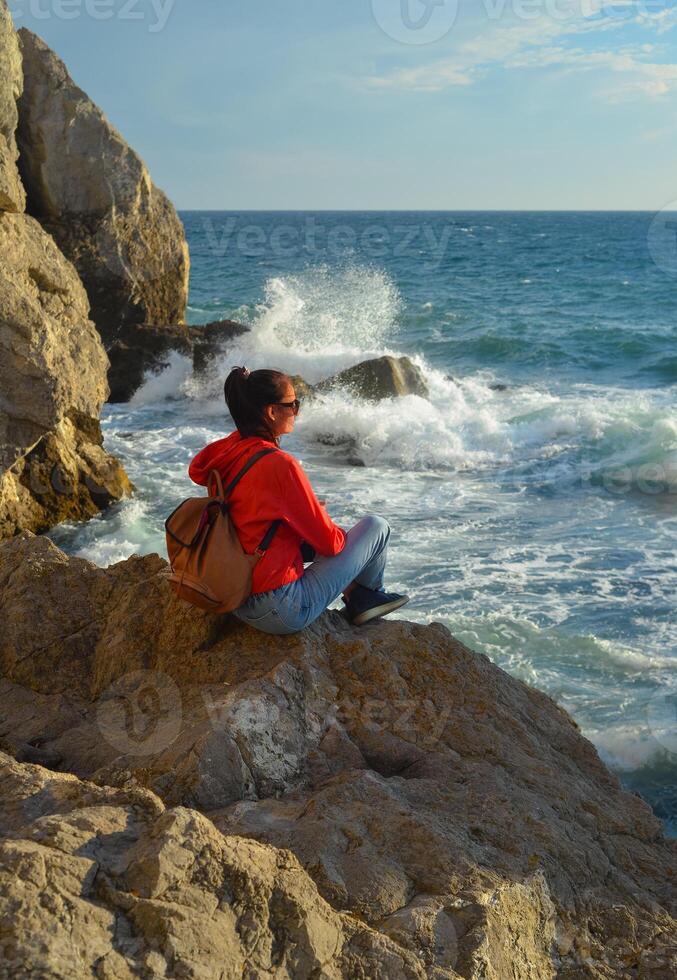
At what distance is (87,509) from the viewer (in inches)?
344

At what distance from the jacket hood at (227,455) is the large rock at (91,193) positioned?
8.74 meters

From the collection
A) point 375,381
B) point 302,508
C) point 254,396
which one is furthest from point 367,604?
point 375,381

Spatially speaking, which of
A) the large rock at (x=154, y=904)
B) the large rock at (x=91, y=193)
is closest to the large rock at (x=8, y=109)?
the large rock at (x=91, y=193)

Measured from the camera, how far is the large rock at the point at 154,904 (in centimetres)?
177

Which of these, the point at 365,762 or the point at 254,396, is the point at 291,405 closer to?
the point at 254,396

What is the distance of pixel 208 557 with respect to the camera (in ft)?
10.6

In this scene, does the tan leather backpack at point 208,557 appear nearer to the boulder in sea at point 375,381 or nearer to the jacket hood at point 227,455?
the jacket hood at point 227,455

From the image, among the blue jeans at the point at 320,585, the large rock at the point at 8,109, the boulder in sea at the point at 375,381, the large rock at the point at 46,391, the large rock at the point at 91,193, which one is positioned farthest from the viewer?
the boulder in sea at the point at 375,381

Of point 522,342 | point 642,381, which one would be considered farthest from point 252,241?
point 642,381

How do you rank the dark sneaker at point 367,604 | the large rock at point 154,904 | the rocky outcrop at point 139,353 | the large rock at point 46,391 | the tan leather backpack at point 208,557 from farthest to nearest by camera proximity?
the rocky outcrop at point 139,353
the large rock at point 46,391
the dark sneaker at point 367,604
the tan leather backpack at point 208,557
the large rock at point 154,904
